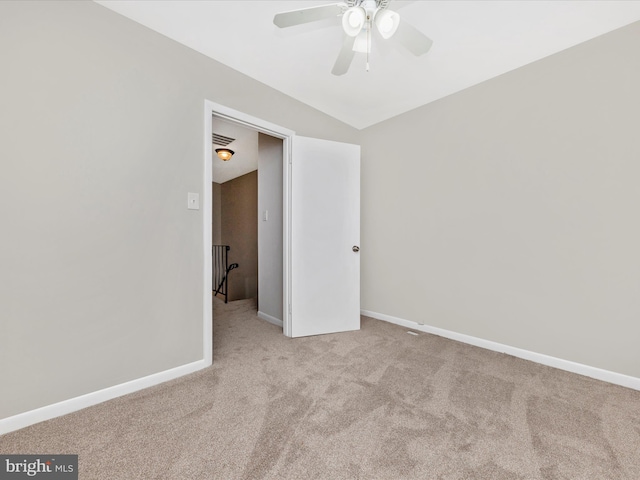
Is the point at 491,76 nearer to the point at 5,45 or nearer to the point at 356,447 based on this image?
the point at 356,447

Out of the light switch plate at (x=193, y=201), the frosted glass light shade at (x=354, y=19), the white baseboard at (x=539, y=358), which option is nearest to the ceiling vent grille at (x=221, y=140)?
the light switch plate at (x=193, y=201)

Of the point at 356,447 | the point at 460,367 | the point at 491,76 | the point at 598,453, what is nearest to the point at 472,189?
the point at 491,76

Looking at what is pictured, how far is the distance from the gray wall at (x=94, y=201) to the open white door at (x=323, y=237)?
971mm

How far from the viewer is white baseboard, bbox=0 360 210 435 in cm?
141

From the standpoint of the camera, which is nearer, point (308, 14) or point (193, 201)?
point (308, 14)

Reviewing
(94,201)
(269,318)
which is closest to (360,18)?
(94,201)

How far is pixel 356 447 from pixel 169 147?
2.15m

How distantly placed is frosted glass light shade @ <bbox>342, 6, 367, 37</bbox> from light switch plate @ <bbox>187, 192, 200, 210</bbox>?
1.48 m

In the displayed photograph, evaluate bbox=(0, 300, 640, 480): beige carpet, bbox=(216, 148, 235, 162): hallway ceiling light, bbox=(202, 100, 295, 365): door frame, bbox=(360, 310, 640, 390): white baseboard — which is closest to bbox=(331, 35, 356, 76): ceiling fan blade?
bbox=(202, 100, 295, 365): door frame

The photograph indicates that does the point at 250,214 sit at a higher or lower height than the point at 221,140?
lower

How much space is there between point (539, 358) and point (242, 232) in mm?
4903

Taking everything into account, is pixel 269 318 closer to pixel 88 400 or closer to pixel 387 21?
pixel 88 400

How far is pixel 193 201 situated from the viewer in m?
2.07

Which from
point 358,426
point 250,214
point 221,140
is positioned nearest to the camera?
point 358,426
